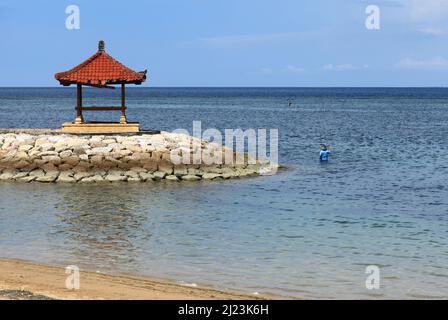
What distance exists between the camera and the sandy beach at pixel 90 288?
1183 centimetres

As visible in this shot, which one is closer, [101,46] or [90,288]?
[90,288]

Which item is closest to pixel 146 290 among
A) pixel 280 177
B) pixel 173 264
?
pixel 173 264

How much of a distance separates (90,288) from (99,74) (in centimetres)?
2059

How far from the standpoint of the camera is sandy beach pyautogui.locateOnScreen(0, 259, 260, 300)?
11.8 meters

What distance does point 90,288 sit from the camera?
1264 cm

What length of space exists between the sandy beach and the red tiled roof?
58.7ft

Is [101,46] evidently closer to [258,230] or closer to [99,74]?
[99,74]

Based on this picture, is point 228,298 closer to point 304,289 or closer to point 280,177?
point 304,289

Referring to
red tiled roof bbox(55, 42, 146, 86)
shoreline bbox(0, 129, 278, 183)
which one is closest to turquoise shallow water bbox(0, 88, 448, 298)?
shoreline bbox(0, 129, 278, 183)

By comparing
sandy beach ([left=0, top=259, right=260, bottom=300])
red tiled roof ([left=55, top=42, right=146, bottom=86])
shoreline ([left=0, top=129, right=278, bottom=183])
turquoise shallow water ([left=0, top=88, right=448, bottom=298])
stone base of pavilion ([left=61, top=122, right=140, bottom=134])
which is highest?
red tiled roof ([left=55, top=42, right=146, bottom=86])

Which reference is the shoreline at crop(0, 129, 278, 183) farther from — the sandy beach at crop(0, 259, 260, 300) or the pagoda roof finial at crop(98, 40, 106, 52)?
the sandy beach at crop(0, 259, 260, 300)

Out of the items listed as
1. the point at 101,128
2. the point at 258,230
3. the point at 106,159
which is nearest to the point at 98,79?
the point at 101,128

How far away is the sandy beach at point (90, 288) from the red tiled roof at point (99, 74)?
58.7 feet

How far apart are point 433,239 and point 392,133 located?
4788cm
